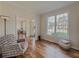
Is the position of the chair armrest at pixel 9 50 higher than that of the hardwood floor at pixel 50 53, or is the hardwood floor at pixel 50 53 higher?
the chair armrest at pixel 9 50

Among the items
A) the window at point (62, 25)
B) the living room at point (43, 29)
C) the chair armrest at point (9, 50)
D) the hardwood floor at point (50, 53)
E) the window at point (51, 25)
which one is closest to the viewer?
Result: the chair armrest at point (9, 50)

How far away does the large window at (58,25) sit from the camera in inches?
218

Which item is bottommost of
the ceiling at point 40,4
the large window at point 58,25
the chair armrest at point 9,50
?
the chair armrest at point 9,50

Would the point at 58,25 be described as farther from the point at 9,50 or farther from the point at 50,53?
the point at 9,50

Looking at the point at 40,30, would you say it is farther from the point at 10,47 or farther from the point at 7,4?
the point at 10,47

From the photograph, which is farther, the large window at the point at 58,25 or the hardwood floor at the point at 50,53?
the large window at the point at 58,25

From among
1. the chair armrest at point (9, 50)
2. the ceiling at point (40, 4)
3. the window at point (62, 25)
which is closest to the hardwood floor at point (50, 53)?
the chair armrest at point (9, 50)

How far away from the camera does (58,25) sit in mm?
6250

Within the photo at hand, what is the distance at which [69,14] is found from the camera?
517 centimetres

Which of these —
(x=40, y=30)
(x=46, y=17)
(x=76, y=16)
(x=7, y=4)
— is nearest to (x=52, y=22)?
(x=46, y=17)

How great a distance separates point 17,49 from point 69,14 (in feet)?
10.6

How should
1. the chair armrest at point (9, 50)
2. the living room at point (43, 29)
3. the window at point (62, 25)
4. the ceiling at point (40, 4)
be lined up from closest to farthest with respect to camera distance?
the chair armrest at point (9, 50) → the living room at point (43, 29) → the ceiling at point (40, 4) → the window at point (62, 25)

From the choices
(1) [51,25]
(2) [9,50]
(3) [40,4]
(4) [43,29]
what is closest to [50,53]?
(2) [9,50]

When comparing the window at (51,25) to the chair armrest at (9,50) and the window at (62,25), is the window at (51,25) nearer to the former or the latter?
the window at (62,25)
